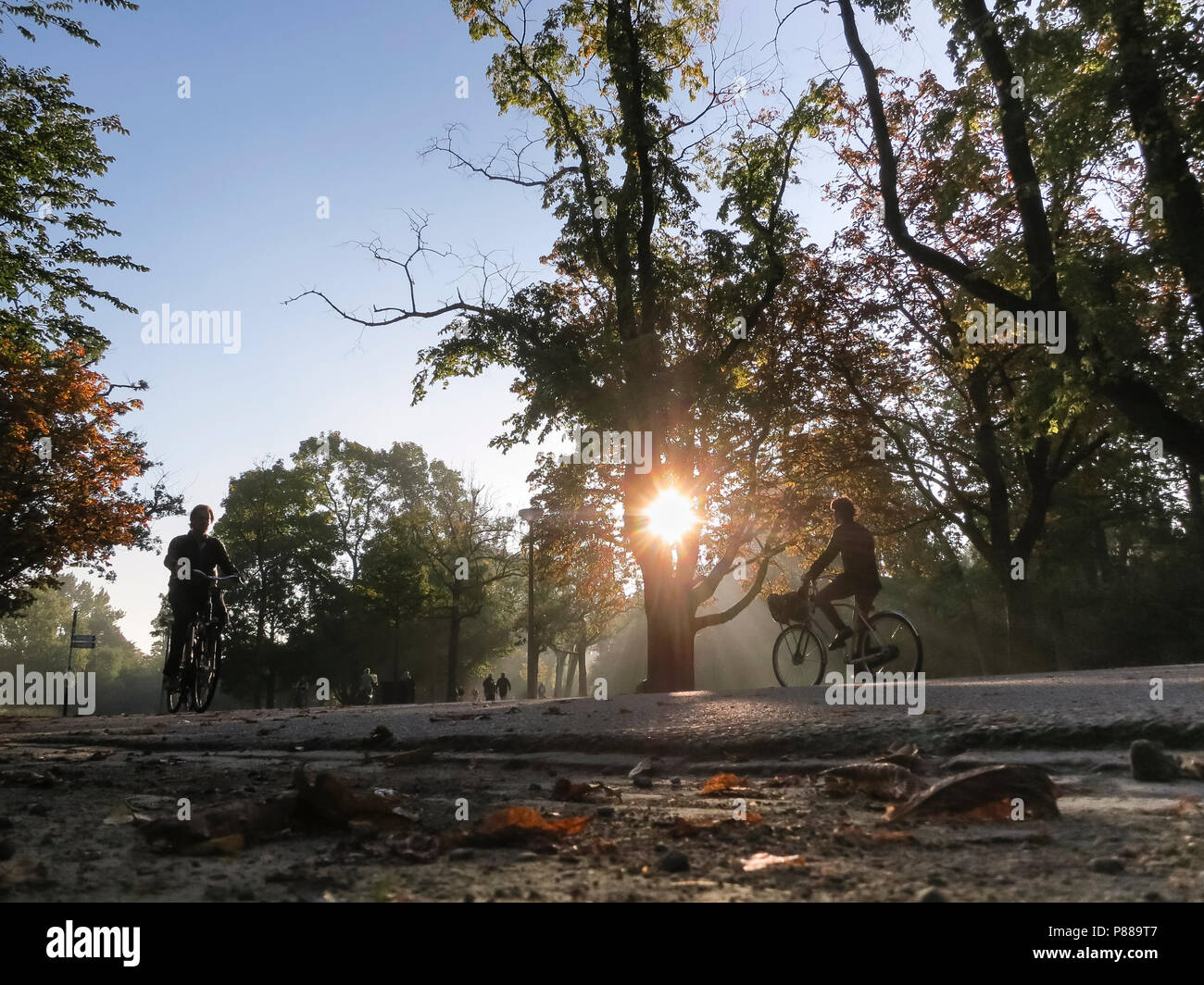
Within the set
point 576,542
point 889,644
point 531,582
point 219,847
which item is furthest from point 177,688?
point 531,582

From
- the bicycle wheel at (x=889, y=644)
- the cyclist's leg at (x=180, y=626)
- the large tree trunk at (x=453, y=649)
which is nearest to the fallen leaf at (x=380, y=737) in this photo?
the cyclist's leg at (x=180, y=626)

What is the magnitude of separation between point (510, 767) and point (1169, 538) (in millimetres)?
34376

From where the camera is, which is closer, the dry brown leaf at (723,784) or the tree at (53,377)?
the dry brown leaf at (723,784)

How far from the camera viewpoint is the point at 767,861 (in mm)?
2215

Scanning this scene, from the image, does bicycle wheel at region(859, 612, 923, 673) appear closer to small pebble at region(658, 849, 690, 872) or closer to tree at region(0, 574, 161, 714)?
small pebble at region(658, 849, 690, 872)

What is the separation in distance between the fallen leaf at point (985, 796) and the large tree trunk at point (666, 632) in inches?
541

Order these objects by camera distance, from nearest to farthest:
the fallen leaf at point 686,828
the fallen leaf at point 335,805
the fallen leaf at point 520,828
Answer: the fallen leaf at point 520,828 < the fallen leaf at point 686,828 < the fallen leaf at point 335,805

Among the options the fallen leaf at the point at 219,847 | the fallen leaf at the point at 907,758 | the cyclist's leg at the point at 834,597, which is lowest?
the fallen leaf at the point at 907,758

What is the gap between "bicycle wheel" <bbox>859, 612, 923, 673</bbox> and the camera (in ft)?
28.5

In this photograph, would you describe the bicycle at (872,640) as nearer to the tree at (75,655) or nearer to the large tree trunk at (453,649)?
the large tree trunk at (453,649)

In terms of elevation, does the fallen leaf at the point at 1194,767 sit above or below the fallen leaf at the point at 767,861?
below

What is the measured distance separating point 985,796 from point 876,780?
75cm

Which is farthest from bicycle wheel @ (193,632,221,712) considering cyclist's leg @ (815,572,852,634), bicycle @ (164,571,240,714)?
cyclist's leg @ (815,572,852,634)

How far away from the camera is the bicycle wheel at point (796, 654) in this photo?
1026 cm
